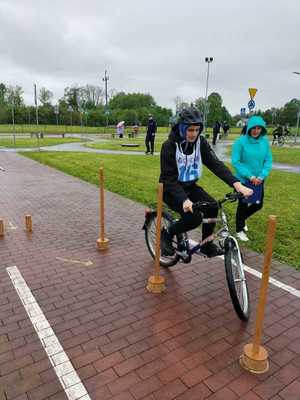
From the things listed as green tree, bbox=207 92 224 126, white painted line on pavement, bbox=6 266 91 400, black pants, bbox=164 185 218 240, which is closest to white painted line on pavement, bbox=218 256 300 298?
black pants, bbox=164 185 218 240

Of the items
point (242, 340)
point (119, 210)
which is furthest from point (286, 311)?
point (119, 210)

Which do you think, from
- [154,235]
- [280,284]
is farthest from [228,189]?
[280,284]

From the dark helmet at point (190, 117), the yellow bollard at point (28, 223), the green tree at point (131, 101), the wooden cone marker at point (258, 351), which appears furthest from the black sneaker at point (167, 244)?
the green tree at point (131, 101)

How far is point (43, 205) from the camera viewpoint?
25.0 ft

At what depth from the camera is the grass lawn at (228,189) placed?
5.28m

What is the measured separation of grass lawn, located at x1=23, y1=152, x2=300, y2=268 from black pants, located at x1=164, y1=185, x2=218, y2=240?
1.64 metres

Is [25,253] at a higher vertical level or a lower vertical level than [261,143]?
lower

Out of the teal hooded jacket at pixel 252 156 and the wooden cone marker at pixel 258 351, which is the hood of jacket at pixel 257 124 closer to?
the teal hooded jacket at pixel 252 156

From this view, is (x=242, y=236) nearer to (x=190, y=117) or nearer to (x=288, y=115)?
(x=190, y=117)

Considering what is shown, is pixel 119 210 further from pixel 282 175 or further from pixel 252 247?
pixel 282 175

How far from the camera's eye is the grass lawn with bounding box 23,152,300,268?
528cm

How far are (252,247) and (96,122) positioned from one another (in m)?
65.0

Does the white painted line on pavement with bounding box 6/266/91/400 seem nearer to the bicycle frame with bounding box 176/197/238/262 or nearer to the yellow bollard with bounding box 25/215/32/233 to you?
the bicycle frame with bounding box 176/197/238/262

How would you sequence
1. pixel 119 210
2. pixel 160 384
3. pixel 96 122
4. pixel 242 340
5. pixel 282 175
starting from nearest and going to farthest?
pixel 160 384 → pixel 242 340 → pixel 119 210 → pixel 282 175 → pixel 96 122
